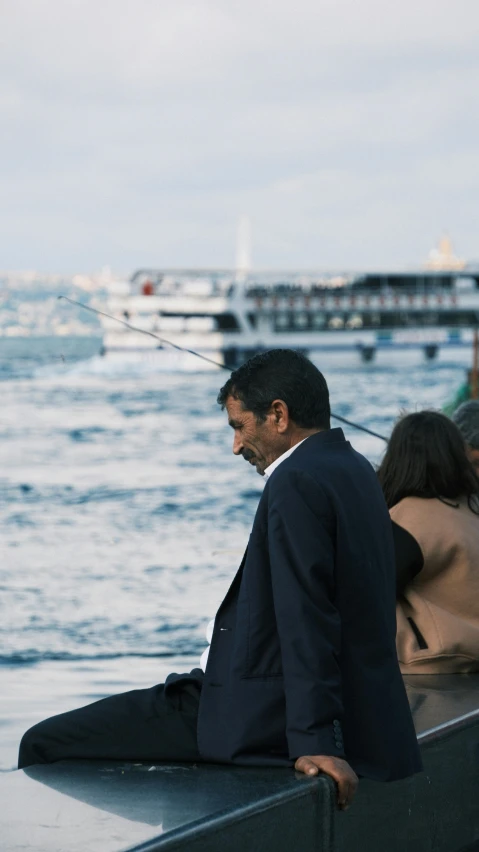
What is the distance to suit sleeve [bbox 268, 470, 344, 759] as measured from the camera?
8.33 ft

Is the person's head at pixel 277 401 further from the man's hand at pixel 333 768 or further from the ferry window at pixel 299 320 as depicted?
the ferry window at pixel 299 320

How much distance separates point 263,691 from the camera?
2639 mm

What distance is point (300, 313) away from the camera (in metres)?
77.1

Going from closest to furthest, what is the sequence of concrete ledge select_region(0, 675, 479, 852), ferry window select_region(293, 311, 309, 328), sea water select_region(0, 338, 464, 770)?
concrete ledge select_region(0, 675, 479, 852)
sea water select_region(0, 338, 464, 770)
ferry window select_region(293, 311, 309, 328)

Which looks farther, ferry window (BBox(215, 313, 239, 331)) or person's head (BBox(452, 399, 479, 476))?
ferry window (BBox(215, 313, 239, 331))

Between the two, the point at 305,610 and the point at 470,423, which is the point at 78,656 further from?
the point at 305,610

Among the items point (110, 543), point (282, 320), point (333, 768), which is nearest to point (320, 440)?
point (333, 768)

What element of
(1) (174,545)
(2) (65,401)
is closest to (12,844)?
(1) (174,545)

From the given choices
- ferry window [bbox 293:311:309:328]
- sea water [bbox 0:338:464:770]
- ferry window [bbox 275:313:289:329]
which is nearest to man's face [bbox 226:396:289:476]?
sea water [bbox 0:338:464:770]

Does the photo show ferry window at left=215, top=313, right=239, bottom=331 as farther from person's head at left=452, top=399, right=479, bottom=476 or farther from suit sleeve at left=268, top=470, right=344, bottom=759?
suit sleeve at left=268, top=470, right=344, bottom=759

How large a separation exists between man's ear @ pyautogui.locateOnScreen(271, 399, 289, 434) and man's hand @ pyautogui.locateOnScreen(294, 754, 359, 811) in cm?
62

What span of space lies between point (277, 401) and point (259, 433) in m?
0.08

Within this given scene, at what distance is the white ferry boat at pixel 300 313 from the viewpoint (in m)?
73.8

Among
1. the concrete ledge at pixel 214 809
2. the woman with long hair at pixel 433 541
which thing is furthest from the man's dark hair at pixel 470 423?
the concrete ledge at pixel 214 809
